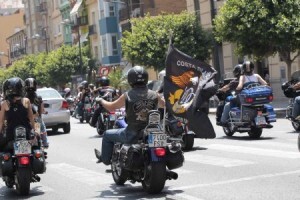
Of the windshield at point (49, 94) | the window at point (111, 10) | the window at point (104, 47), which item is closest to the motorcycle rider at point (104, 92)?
the windshield at point (49, 94)

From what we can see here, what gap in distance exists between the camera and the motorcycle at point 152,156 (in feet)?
28.7

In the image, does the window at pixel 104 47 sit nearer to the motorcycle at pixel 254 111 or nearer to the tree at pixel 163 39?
the tree at pixel 163 39

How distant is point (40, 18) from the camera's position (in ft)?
296

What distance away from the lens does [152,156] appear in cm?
873

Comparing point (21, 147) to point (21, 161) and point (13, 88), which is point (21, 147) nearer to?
point (21, 161)

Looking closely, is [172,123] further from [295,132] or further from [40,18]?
[40,18]

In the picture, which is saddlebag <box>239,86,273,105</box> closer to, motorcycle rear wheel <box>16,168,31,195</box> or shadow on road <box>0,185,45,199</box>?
shadow on road <box>0,185,45,199</box>

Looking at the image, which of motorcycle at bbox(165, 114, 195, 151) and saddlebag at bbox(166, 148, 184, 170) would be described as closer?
saddlebag at bbox(166, 148, 184, 170)

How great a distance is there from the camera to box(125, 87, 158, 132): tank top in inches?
362

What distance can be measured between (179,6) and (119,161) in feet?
156

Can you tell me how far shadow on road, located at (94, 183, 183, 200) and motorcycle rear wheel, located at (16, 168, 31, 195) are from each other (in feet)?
3.37

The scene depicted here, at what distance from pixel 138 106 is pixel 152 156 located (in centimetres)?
81

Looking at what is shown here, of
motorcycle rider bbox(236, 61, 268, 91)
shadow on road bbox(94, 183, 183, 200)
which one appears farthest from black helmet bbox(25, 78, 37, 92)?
motorcycle rider bbox(236, 61, 268, 91)

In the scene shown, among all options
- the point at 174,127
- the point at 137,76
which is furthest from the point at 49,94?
the point at 137,76
